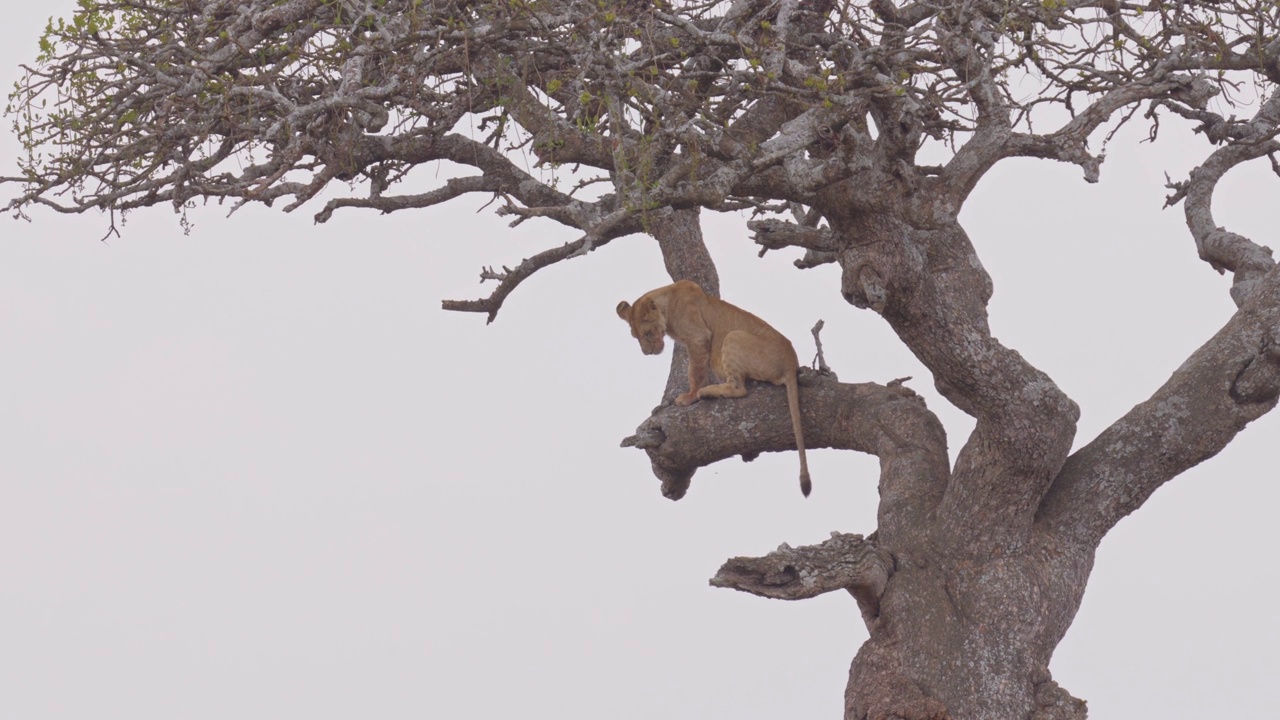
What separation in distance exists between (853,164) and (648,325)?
2.71 meters

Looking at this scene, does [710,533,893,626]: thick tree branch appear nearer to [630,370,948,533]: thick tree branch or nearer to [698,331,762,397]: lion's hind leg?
[630,370,948,533]: thick tree branch

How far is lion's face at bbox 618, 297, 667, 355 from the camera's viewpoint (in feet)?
34.0

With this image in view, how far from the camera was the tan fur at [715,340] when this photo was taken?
986cm

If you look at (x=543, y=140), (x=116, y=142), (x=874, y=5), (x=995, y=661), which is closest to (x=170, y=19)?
(x=116, y=142)

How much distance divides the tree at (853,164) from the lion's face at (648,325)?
54 cm

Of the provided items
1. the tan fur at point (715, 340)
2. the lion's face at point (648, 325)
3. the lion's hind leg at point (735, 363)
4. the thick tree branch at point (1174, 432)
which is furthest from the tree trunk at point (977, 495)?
the lion's face at point (648, 325)

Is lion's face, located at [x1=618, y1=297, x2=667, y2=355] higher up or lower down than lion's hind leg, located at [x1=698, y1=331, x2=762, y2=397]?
higher up

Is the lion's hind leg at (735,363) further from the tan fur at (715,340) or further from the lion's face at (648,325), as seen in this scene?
the lion's face at (648,325)

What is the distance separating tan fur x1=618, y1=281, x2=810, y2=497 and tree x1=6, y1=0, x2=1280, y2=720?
7.2 inches

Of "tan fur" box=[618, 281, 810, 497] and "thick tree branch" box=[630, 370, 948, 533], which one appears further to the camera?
"tan fur" box=[618, 281, 810, 497]

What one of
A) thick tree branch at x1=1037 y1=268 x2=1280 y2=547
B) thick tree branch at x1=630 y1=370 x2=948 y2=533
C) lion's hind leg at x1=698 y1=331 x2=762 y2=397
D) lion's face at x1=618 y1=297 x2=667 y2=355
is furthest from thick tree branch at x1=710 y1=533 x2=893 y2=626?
lion's face at x1=618 y1=297 x2=667 y2=355

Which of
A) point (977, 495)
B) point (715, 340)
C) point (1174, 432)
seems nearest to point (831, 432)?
point (715, 340)

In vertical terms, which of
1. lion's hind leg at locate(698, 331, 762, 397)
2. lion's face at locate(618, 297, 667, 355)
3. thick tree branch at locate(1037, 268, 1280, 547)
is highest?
lion's face at locate(618, 297, 667, 355)

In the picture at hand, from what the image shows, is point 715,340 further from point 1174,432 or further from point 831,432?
point 1174,432
